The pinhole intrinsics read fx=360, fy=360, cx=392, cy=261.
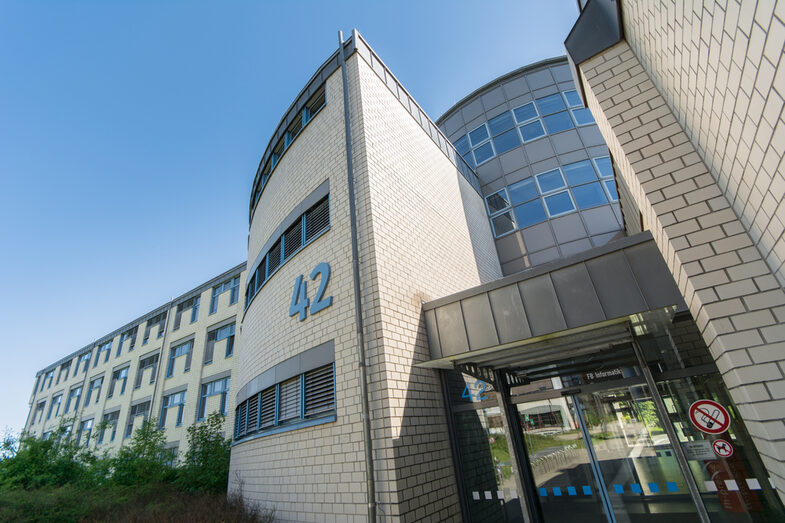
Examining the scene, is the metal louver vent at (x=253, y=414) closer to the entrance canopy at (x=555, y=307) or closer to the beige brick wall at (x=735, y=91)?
the entrance canopy at (x=555, y=307)

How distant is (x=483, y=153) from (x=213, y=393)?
2051cm

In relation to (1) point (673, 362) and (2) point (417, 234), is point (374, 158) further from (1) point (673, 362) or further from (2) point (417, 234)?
(1) point (673, 362)

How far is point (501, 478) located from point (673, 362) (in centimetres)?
369

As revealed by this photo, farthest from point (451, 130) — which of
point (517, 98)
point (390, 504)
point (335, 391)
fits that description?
point (390, 504)

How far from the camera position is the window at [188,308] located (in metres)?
25.9

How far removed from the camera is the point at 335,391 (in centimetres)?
655

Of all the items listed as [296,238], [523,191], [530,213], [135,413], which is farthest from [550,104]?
[135,413]

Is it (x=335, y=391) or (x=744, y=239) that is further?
(x=335, y=391)

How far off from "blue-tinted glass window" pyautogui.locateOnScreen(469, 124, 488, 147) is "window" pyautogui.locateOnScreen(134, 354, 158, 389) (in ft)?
87.5

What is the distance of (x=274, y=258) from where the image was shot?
417 inches

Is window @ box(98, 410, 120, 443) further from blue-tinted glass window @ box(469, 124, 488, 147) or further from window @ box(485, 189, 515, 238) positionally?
blue-tinted glass window @ box(469, 124, 488, 147)

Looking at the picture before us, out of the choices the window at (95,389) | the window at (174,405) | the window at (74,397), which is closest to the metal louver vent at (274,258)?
the window at (174,405)

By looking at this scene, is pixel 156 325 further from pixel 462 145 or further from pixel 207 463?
pixel 462 145

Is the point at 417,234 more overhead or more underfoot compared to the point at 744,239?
more overhead
